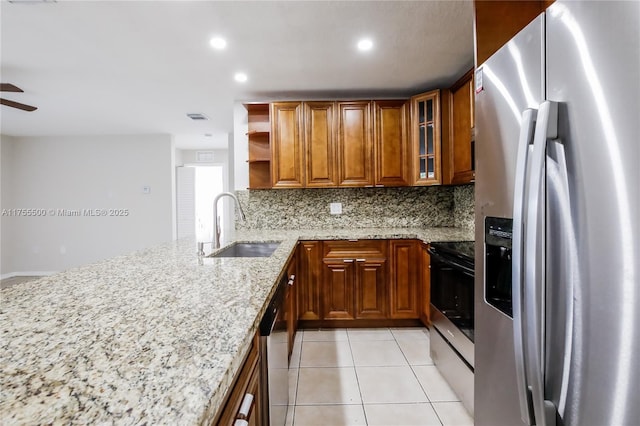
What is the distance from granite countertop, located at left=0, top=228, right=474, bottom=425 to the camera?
50cm

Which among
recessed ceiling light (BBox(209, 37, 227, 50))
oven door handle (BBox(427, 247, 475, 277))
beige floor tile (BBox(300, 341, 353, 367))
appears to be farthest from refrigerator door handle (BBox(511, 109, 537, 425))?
recessed ceiling light (BBox(209, 37, 227, 50))

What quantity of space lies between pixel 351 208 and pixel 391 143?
831 millimetres

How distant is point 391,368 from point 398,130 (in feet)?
7.33

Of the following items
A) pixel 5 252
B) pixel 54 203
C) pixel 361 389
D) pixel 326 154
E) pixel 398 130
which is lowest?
pixel 361 389

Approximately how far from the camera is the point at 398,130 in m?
3.33

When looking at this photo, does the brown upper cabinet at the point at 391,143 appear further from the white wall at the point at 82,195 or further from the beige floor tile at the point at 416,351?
the white wall at the point at 82,195

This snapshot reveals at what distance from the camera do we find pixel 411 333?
2.95m

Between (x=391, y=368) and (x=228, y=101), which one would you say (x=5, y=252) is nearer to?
(x=228, y=101)

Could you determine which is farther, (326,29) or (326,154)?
(326,154)

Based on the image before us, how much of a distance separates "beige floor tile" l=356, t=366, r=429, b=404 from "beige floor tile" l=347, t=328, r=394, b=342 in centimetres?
53

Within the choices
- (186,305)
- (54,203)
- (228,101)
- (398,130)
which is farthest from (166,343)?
(54,203)

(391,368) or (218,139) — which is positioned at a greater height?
(218,139)

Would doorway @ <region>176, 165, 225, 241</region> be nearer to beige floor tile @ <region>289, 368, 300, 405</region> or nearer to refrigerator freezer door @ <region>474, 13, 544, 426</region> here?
beige floor tile @ <region>289, 368, 300, 405</region>

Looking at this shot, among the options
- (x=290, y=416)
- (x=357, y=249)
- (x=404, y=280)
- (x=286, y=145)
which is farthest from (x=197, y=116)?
(x=290, y=416)
